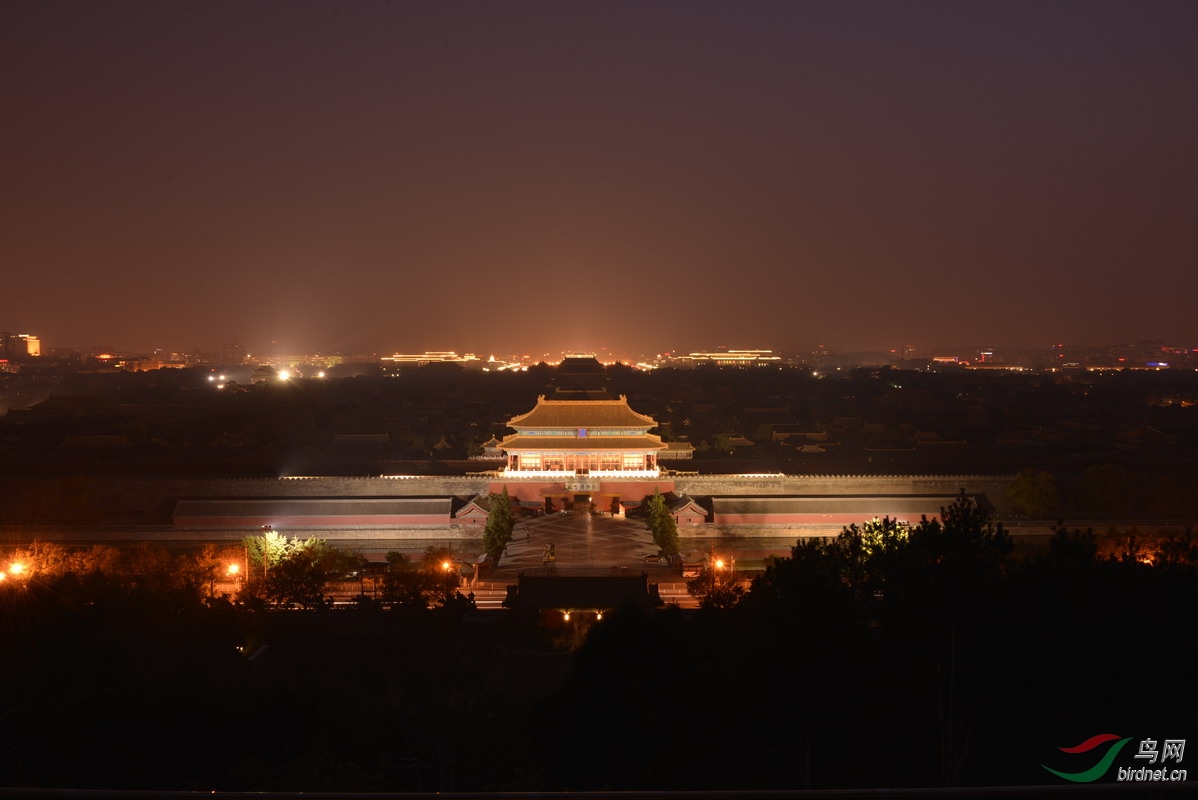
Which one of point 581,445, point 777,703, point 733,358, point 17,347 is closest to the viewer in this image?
point 777,703

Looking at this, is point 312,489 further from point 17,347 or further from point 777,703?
point 17,347

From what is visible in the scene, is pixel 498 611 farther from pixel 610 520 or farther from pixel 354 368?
pixel 354 368

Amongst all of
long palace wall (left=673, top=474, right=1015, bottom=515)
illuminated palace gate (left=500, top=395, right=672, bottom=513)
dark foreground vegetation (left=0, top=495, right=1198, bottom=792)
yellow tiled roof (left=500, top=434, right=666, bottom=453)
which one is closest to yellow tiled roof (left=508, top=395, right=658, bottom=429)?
illuminated palace gate (left=500, top=395, right=672, bottom=513)

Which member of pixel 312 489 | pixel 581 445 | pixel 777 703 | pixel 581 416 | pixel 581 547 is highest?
pixel 581 416

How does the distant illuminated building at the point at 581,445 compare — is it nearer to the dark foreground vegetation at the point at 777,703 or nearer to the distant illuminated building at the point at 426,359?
the dark foreground vegetation at the point at 777,703

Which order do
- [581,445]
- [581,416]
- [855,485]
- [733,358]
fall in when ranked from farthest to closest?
[733,358]
[581,416]
[581,445]
[855,485]

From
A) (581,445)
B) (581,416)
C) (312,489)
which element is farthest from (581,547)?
(312,489)

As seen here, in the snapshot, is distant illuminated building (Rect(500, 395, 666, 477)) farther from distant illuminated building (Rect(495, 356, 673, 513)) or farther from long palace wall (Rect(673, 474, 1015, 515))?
long palace wall (Rect(673, 474, 1015, 515))
